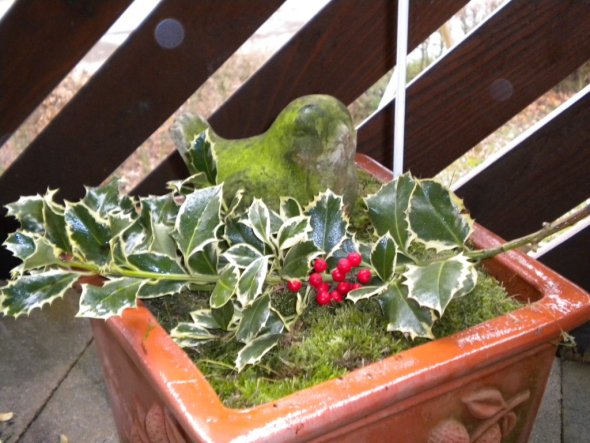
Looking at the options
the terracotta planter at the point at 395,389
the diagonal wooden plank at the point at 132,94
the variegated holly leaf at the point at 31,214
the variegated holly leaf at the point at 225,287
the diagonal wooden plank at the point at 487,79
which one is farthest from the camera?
the diagonal wooden plank at the point at 132,94

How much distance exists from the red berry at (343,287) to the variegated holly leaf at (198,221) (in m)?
0.14

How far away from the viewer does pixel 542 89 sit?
1.13m

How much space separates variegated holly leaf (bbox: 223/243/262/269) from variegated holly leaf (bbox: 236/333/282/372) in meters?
0.08

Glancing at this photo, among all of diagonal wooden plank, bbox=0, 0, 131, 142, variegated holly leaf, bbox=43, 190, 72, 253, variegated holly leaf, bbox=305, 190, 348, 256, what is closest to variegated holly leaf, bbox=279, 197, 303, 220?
variegated holly leaf, bbox=305, 190, 348, 256

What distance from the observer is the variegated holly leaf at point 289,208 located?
77 centimetres

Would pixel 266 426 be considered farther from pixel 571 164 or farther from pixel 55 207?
pixel 571 164

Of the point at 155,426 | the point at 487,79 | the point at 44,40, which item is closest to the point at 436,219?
the point at 155,426

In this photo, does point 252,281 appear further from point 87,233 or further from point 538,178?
point 538,178

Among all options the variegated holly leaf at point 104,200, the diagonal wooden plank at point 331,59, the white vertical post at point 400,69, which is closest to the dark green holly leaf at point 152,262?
the variegated holly leaf at point 104,200

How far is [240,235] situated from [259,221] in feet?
0.13

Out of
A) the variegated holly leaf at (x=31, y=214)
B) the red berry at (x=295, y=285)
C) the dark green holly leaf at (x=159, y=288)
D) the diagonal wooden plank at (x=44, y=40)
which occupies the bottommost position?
the red berry at (x=295, y=285)

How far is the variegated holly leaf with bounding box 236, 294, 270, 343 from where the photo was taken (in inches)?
26.5

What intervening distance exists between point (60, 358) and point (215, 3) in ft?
2.76

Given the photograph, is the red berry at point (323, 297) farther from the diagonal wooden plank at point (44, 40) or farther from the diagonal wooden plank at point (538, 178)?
the diagonal wooden plank at point (44, 40)
